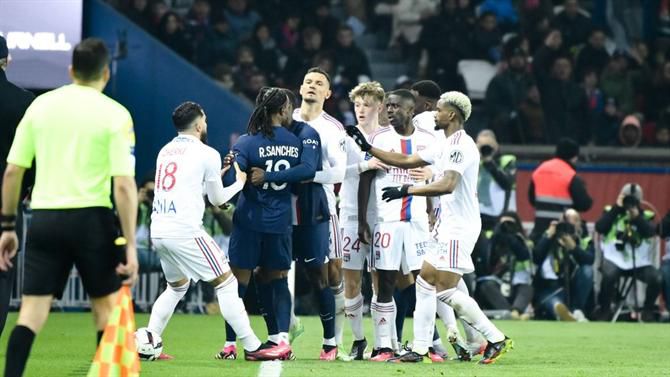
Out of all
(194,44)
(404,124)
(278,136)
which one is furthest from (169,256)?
(194,44)

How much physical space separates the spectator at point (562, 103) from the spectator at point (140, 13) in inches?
237

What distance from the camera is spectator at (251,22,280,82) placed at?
23203 millimetres

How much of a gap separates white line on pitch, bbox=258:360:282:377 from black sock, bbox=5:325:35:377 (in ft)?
8.56

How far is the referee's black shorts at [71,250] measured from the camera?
8.47 meters

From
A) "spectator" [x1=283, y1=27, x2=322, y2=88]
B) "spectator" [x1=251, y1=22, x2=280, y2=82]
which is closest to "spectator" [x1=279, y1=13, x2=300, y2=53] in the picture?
"spectator" [x1=283, y1=27, x2=322, y2=88]

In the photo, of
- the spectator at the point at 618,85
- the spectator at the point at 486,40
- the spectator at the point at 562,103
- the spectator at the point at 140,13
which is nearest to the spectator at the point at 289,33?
the spectator at the point at 140,13

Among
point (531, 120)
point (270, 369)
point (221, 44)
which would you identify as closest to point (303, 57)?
point (221, 44)

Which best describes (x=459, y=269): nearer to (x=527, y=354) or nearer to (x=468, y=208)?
(x=468, y=208)

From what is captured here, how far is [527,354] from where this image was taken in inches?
537

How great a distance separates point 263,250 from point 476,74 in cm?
1258

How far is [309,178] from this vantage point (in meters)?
12.2

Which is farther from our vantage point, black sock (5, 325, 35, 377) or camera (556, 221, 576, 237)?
camera (556, 221, 576, 237)

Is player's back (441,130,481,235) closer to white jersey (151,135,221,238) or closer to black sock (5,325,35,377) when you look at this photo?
white jersey (151,135,221,238)

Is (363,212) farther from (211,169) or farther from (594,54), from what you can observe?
(594,54)
